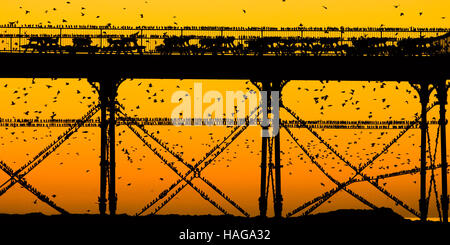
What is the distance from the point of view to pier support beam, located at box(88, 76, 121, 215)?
63.2m

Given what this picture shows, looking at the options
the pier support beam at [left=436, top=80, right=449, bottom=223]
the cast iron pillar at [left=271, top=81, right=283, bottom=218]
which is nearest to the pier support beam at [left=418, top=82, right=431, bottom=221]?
the pier support beam at [left=436, top=80, right=449, bottom=223]

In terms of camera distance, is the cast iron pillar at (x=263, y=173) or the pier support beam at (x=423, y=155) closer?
the cast iron pillar at (x=263, y=173)

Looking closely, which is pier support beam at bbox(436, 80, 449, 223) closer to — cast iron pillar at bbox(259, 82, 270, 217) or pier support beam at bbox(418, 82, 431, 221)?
pier support beam at bbox(418, 82, 431, 221)

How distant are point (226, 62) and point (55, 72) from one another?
7.16 metres

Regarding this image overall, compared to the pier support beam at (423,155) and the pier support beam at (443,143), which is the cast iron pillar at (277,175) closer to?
the pier support beam at (423,155)

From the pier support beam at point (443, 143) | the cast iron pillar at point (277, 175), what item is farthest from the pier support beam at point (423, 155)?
the cast iron pillar at point (277, 175)

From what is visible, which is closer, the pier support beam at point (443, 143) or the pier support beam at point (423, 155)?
the pier support beam at point (443, 143)

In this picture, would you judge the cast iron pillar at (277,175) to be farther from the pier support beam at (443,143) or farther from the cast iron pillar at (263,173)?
the pier support beam at (443,143)

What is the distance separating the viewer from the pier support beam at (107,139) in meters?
63.2

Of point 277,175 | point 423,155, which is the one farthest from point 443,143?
point 277,175

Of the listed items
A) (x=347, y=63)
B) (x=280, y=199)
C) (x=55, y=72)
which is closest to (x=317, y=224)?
(x=280, y=199)

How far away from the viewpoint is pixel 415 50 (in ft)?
211
